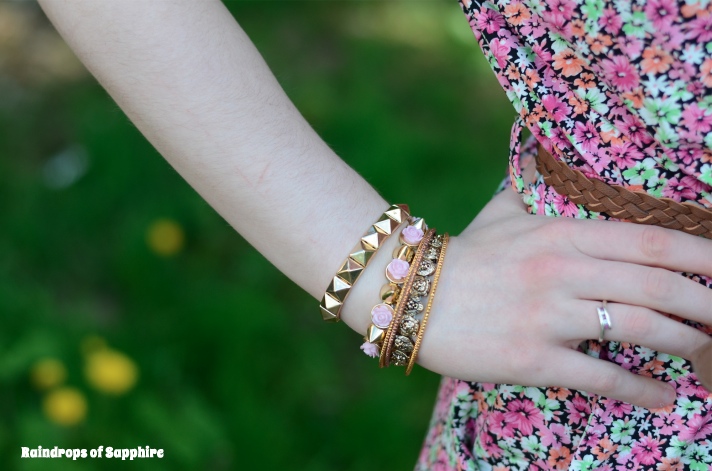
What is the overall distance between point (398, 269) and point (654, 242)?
29 centimetres

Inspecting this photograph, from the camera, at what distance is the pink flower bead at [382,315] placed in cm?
90

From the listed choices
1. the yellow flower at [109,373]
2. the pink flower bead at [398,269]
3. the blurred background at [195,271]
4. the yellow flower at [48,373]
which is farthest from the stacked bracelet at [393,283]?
the yellow flower at [48,373]

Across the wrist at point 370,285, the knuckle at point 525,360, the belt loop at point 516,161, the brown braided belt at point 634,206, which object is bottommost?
the knuckle at point 525,360

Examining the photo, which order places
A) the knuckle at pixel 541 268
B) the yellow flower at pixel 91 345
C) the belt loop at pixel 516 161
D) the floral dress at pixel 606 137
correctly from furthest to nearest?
the yellow flower at pixel 91 345 → the belt loop at pixel 516 161 → the knuckle at pixel 541 268 → the floral dress at pixel 606 137

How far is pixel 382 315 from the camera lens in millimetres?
899

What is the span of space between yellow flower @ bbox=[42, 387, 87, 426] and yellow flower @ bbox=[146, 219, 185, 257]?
1.75ft

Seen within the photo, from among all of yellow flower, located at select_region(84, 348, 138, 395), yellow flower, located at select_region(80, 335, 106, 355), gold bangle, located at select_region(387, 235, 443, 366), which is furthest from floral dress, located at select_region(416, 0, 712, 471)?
yellow flower, located at select_region(80, 335, 106, 355)

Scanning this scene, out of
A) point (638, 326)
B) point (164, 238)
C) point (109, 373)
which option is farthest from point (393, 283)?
point (164, 238)

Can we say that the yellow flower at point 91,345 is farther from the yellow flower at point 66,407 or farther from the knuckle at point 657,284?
the knuckle at point 657,284

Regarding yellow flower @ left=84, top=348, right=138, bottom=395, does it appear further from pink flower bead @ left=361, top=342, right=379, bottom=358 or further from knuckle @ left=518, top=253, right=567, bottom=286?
knuckle @ left=518, top=253, right=567, bottom=286

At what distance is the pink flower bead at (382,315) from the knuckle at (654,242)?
0.30 m

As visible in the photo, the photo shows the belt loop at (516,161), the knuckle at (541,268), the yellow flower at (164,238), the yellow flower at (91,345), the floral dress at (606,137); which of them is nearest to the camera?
the floral dress at (606,137)

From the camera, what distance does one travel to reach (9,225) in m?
2.26

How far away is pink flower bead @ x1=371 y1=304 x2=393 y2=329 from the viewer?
2.95 feet
